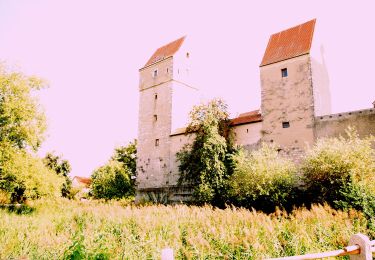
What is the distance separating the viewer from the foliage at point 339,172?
41.1ft

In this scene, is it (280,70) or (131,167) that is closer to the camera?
(280,70)

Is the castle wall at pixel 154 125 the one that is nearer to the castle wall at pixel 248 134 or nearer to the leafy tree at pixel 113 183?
the leafy tree at pixel 113 183

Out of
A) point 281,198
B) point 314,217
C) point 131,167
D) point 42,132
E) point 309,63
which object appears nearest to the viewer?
point 314,217

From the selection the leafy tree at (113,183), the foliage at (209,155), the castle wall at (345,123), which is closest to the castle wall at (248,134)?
the foliage at (209,155)

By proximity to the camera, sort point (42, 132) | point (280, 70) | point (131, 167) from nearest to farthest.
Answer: point (42, 132) < point (280, 70) < point (131, 167)

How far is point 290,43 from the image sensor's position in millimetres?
21672

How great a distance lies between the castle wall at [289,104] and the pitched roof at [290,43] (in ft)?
1.55

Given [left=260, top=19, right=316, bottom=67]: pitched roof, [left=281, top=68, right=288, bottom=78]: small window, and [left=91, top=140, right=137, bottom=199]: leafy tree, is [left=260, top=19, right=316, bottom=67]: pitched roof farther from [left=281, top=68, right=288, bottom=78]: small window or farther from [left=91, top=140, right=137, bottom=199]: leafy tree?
[left=91, top=140, right=137, bottom=199]: leafy tree

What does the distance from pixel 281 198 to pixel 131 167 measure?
72.7 feet

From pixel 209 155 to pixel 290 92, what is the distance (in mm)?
7043

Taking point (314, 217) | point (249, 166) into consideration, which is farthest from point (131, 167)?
point (314, 217)

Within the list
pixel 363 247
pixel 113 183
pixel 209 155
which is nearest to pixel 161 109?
pixel 113 183

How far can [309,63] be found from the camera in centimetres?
1956

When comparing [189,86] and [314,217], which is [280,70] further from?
[314,217]
